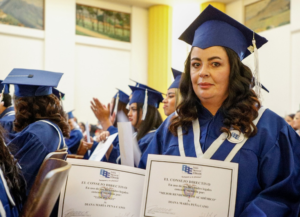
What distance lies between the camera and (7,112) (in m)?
4.93

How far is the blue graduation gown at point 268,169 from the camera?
70.5 inches

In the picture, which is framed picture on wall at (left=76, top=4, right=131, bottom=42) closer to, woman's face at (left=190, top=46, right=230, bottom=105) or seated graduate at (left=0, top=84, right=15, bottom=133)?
seated graduate at (left=0, top=84, right=15, bottom=133)

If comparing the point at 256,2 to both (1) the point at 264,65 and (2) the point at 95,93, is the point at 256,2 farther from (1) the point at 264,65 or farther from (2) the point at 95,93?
(2) the point at 95,93

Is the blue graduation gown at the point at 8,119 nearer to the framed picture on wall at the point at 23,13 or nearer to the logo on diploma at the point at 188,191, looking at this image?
the logo on diploma at the point at 188,191

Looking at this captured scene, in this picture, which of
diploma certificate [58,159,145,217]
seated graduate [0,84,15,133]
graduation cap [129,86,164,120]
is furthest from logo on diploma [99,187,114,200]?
seated graduate [0,84,15,133]

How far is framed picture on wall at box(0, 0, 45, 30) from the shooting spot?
34.9ft

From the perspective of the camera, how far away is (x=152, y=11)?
13023 mm

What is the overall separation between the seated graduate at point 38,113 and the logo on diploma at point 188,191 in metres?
1.59

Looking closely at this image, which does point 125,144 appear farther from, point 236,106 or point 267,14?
point 267,14

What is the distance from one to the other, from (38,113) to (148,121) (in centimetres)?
141

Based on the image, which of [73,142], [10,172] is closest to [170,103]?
[10,172]

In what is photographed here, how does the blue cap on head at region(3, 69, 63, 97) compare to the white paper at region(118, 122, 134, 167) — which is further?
the blue cap on head at region(3, 69, 63, 97)

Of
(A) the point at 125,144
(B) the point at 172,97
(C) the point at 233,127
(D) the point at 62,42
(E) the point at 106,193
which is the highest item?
(D) the point at 62,42

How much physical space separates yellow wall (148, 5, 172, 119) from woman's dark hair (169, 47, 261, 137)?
10.3 metres
